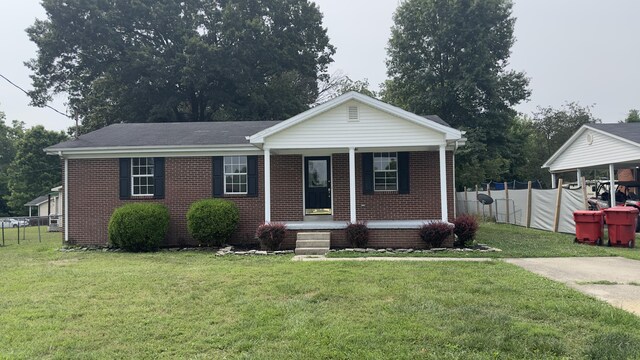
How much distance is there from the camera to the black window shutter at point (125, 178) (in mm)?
12977

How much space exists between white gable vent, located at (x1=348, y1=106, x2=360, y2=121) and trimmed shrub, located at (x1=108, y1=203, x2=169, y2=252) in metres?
6.00

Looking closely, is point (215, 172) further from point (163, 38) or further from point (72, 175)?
point (163, 38)

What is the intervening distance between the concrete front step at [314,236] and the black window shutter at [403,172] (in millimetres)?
2817

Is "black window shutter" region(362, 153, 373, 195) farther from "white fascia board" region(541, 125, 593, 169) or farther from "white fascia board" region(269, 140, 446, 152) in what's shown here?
"white fascia board" region(541, 125, 593, 169)

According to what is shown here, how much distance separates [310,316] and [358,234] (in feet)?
20.9

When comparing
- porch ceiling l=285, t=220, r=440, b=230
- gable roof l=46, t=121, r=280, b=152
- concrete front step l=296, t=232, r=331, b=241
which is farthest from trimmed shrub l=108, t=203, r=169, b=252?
concrete front step l=296, t=232, r=331, b=241

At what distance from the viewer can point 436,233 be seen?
36.2 ft

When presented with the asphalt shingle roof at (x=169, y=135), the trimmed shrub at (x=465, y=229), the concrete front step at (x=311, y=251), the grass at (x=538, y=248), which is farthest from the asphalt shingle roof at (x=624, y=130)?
the concrete front step at (x=311, y=251)

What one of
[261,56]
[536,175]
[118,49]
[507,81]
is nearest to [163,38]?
[118,49]

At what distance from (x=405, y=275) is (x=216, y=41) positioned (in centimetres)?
2756

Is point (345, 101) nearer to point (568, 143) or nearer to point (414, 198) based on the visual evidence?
point (414, 198)

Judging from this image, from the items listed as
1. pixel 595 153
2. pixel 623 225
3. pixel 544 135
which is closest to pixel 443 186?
pixel 623 225

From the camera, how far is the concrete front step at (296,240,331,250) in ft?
36.4

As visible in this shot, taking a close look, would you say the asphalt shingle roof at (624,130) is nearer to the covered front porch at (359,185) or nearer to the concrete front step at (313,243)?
the covered front porch at (359,185)
